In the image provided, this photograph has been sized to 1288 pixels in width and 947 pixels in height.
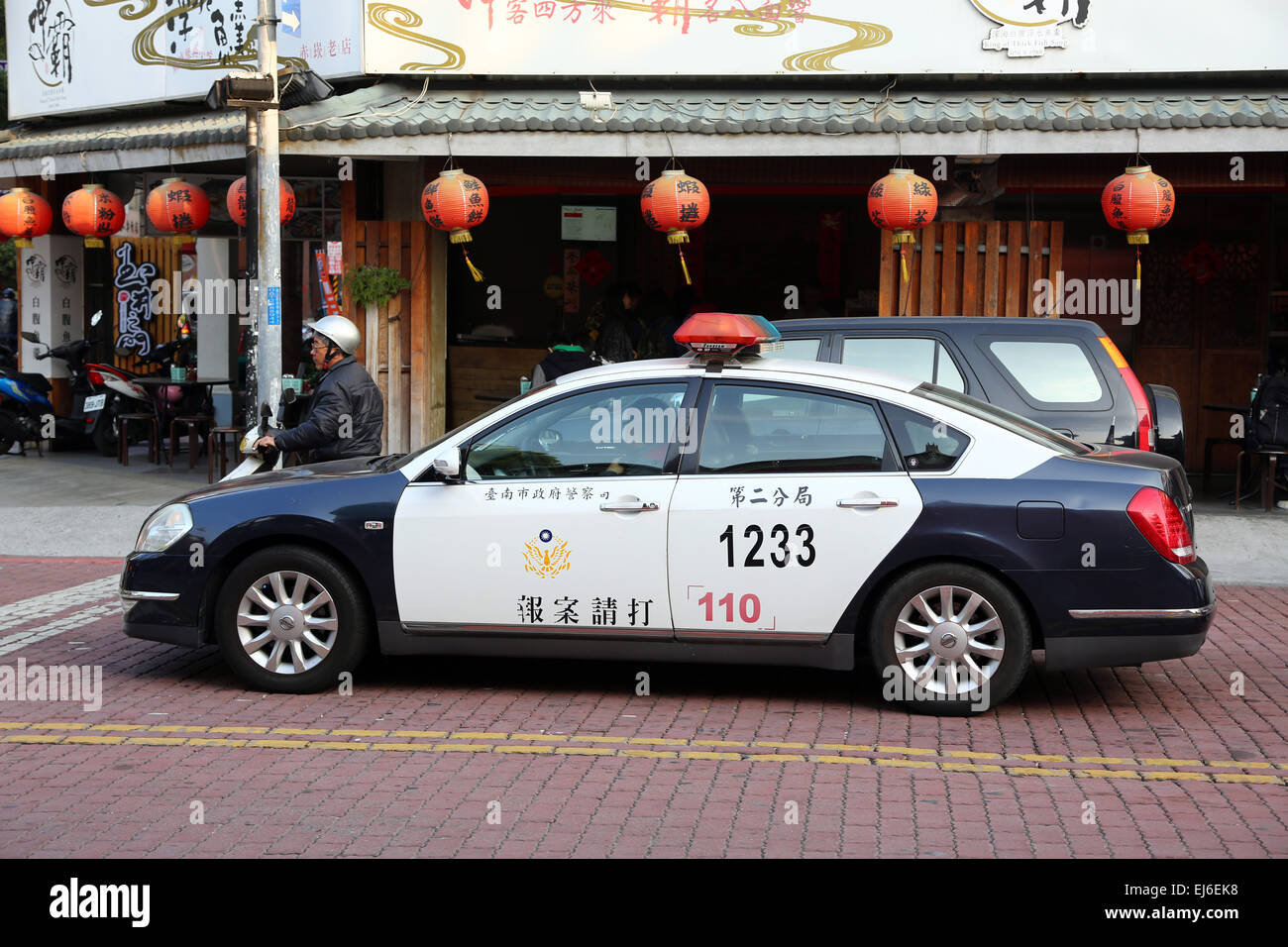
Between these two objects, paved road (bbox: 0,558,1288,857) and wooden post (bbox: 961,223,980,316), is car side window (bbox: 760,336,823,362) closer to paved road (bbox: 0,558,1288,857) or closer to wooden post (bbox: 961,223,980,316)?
paved road (bbox: 0,558,1288,857)

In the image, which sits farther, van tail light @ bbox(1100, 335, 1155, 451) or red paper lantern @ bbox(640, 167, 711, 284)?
red paper lantern @ bbox(640, 167, 711, 284)

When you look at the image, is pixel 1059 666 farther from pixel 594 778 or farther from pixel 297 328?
pixel 297 328

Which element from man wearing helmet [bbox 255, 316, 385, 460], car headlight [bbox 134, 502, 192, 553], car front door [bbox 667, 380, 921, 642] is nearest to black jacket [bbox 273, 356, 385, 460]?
man wearing helmet [bbox 255, 316, 385, 460]

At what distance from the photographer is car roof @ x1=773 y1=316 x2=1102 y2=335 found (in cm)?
883

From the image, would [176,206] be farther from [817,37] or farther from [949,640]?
[949,640]

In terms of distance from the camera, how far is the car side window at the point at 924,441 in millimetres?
6488

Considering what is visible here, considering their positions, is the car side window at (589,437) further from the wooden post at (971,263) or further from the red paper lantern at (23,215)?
the red paper lantern at (23,215)

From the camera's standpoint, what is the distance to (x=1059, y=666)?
6.39 metres

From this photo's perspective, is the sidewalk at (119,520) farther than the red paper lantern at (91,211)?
No

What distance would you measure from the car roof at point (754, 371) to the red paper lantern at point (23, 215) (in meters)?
10.5

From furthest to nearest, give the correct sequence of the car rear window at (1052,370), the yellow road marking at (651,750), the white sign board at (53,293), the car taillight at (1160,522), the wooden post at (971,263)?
the white sign board at (53,293) < the wooden post at (971,263) < the car rear window at (1052,370) < the car taillight at (1160,522) < the yellow road marking at (651,750)

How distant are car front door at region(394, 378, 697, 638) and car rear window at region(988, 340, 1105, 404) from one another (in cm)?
295

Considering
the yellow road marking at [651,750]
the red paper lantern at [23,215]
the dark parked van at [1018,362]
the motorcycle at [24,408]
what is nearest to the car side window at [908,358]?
the dark parked van at [1018,362]

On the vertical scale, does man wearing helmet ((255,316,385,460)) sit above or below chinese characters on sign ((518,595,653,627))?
above
